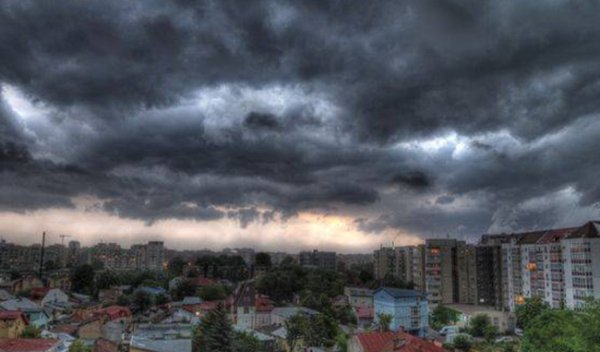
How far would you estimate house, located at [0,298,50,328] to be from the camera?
77.7m

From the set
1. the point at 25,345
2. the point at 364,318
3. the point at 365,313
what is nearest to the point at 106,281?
the point at 365,313

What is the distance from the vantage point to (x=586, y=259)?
3396 inches

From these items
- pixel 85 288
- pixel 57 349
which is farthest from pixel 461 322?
pixel 85 288

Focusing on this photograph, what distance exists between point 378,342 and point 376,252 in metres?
125

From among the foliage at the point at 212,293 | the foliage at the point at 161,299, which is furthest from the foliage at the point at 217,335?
the foliage at the point at 161,299

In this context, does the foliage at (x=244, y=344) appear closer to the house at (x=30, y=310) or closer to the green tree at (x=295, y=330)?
the green tree at (x=295, y=330)

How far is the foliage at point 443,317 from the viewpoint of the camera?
325ft

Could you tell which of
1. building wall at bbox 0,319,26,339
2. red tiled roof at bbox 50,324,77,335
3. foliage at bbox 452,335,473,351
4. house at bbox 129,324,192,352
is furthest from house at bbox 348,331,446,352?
red tiled roof at bbox 50,324,77,335

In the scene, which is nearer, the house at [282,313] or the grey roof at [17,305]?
the grey roof at [17,305]

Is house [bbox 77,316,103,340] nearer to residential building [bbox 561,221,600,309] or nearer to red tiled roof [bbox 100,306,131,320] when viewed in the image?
red tiled roof [bbox 100,306,131,320]

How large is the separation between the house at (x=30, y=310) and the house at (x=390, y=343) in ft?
171

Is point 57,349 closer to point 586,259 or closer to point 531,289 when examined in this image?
point 586,259

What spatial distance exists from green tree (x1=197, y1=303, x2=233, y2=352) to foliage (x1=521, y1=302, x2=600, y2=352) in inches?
1130

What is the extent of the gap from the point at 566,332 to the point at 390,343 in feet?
51.9
